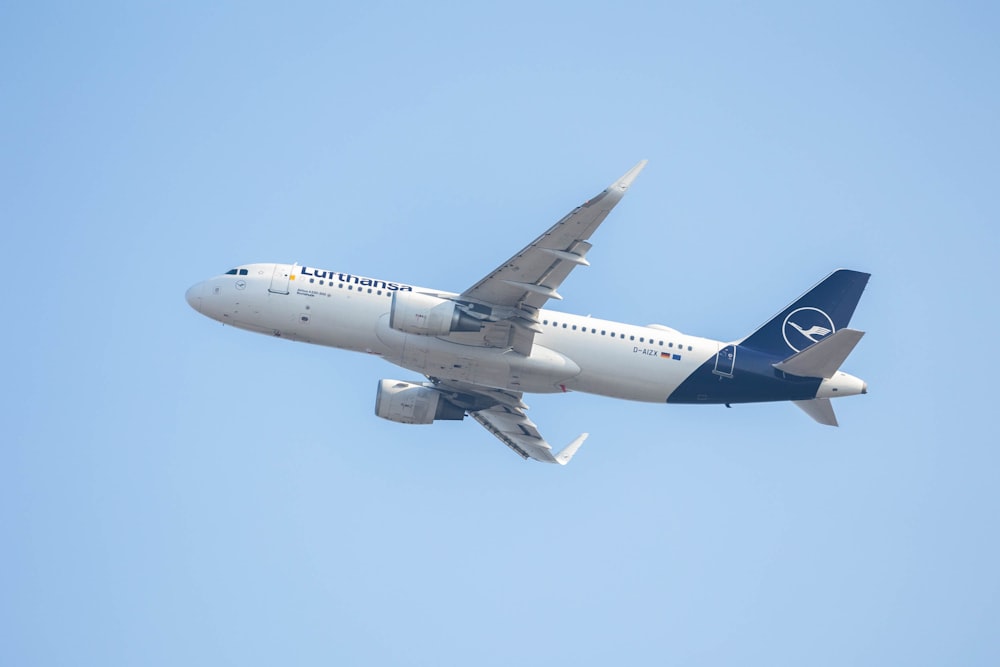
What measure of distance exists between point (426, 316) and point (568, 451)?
541 inches

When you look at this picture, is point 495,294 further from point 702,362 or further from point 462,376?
point 702,362

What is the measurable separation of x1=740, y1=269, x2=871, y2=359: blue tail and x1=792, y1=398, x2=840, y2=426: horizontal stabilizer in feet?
8.72

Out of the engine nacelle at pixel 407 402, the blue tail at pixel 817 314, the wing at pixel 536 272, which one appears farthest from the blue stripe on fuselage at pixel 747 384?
the engine nacelle at pixel 407 402

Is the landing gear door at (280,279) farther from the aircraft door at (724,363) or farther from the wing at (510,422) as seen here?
the aircraft door at (724,363)

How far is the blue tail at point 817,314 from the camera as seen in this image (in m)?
57.4

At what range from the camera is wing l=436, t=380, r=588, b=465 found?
6231cm

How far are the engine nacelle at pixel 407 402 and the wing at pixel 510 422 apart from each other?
0.96m

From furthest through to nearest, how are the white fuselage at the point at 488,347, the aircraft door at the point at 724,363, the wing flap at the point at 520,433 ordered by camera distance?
the wing flap at the point at 520,433 < the aircraft door at the point at 724,363 < the white fuselage at the point at 488,347

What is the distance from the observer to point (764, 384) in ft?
182

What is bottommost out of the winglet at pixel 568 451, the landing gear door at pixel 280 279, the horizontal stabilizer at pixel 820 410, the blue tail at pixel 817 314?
the winglet at pixel 568 451

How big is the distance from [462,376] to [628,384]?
7.30 metres

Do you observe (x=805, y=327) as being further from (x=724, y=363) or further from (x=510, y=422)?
(x=510, y=422)

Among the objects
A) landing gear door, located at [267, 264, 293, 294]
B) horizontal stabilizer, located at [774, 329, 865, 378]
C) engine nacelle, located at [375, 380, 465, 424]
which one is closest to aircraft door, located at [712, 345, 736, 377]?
horizontal stabilizer, located at [774, 329, 865, 378]

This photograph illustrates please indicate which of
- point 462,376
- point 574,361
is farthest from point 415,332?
point 574,361
